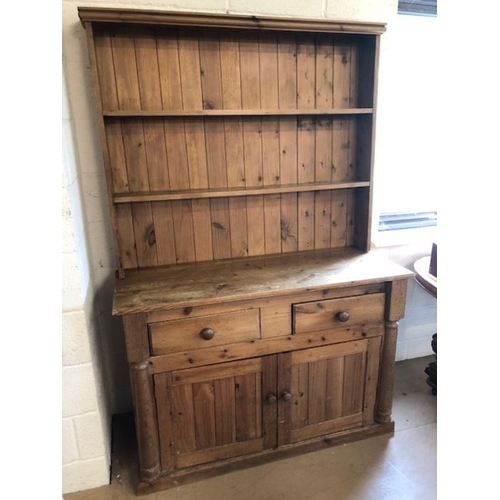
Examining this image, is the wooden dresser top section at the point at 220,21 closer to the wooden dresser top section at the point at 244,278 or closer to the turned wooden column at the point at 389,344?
the wooden dresser top section at the point at 244,278

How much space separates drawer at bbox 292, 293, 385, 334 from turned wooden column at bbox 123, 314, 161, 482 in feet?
2.07

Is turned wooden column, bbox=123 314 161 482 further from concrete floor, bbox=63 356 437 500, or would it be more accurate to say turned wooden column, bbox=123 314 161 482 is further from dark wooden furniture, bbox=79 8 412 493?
concrete floor, bbox=63 356 437 500

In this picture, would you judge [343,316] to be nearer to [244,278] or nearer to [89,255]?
[244,278]

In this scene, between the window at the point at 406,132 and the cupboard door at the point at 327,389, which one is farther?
the window at the point at 406,132

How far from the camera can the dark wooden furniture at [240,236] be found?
157cm

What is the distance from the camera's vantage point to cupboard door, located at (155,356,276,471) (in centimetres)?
160

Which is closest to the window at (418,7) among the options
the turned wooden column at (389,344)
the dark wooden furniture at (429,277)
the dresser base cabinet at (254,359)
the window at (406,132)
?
the window at (406,132)

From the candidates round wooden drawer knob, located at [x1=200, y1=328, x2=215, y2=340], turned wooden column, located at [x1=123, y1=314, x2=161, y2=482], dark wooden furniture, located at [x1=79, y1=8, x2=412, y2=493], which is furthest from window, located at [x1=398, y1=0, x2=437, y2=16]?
turned wooden column, located at [x1=123, y1=314, x2=161, y2=482]

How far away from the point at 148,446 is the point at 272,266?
3.08 feet

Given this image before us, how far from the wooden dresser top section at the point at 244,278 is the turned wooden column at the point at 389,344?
0.07 m

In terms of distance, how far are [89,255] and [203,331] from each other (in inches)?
26.7

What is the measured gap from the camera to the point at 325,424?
185 centimetres

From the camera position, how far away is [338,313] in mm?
1704

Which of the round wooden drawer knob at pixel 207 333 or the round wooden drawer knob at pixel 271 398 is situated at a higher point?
the round wooden drawer knob at pixel 207 333
